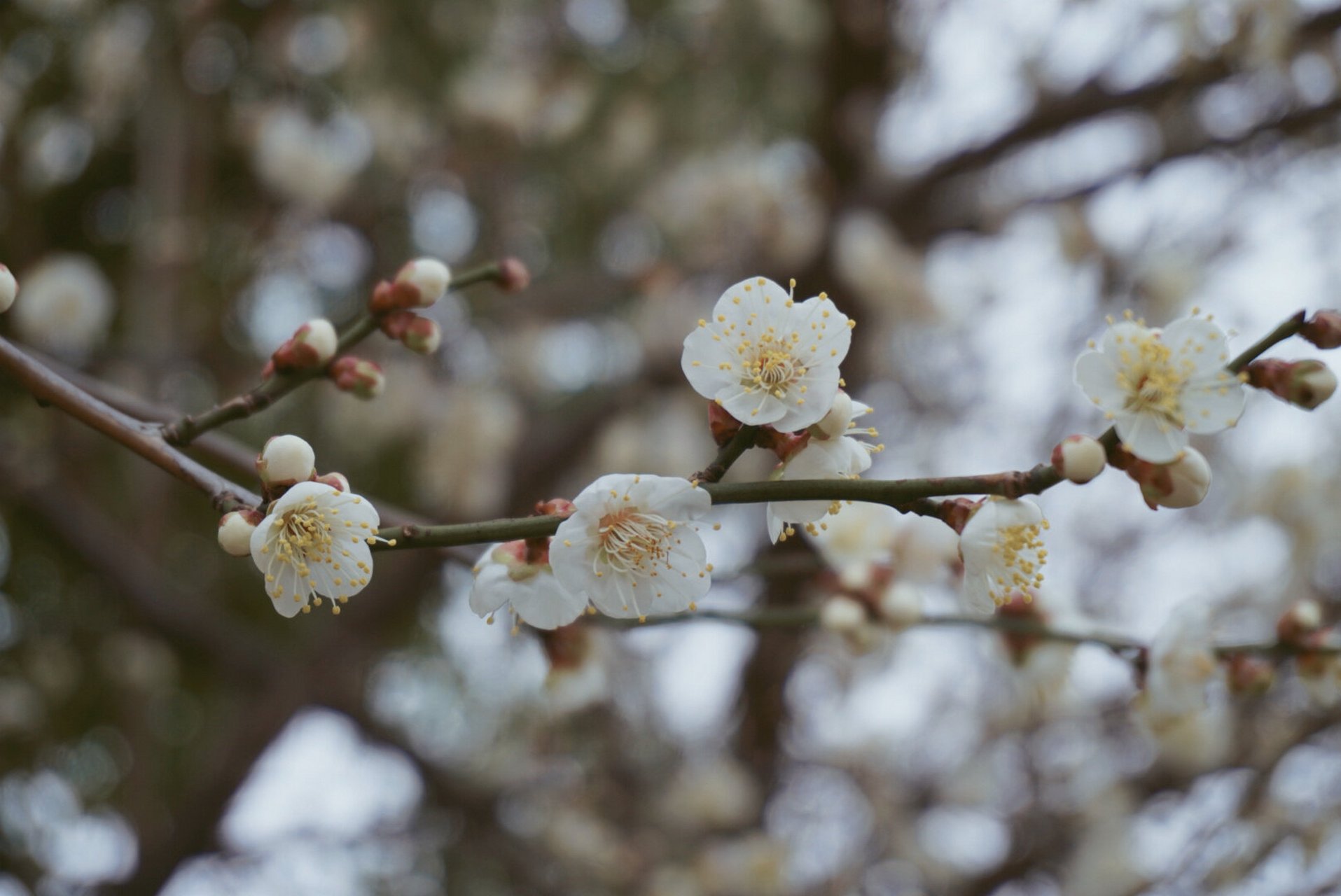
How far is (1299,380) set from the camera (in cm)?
88

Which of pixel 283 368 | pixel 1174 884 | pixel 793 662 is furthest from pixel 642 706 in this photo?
pixel 283 368

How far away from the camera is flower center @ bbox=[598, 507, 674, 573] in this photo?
94 centimetres

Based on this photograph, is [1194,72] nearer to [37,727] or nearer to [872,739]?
[872,739]

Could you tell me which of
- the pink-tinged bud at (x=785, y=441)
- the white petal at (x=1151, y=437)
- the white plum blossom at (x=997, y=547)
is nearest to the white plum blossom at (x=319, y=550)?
the pink-tinged bud at (x=785, y=441)

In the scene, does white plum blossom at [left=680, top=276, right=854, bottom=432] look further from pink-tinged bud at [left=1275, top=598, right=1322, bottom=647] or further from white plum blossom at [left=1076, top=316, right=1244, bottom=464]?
pink-tinged bud at [left=1275, top=598, right=1322, bottom=647]

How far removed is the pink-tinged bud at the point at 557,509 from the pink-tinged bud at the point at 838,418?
219 millimetres

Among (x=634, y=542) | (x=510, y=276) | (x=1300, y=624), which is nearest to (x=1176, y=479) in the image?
(x=634, y=542)

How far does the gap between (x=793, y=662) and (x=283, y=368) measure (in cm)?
262

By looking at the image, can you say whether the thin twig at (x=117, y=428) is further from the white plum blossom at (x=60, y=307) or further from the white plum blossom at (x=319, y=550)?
the white plum blossom at (x=60, y=307)

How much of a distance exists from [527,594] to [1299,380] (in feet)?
2.23

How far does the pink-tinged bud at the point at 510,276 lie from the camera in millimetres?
1264

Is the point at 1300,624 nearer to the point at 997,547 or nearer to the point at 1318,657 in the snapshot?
the point at 1318,657

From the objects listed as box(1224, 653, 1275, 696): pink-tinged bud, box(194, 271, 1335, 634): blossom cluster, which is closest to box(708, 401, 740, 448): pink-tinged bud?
box(194, 271, 1335, 634): blossom cluster

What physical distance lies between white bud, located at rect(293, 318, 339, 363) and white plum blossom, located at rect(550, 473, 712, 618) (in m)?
0.34
